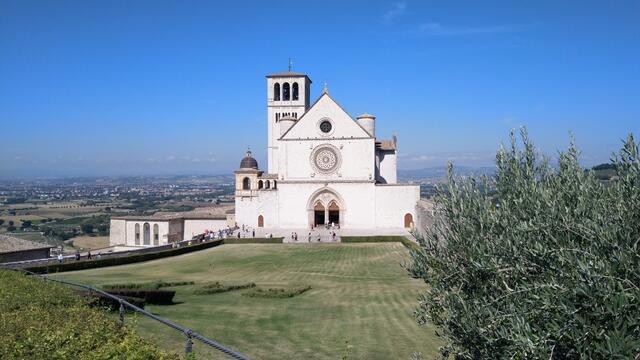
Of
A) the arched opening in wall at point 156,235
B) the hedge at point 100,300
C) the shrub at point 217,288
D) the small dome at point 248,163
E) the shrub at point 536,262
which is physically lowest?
the arched opening in wall at point 156,235

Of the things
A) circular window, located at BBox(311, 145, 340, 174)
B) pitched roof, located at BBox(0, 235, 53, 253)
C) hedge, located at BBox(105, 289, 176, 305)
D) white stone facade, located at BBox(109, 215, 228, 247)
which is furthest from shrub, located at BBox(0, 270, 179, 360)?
circular window, located at BBox(311, 145, 340, 174)

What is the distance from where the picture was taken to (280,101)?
62375mm

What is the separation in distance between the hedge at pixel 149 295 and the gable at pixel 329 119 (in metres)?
37.5

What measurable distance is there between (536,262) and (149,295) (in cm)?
1199

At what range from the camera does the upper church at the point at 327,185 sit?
54.0 metres

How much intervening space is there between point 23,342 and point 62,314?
7.38 ft

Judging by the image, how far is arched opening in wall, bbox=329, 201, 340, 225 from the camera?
55.0 meters

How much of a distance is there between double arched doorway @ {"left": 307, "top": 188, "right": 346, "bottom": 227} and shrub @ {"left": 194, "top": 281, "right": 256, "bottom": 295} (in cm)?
3135

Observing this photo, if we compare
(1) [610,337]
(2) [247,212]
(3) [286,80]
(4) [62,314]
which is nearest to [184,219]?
(2) [247,212]

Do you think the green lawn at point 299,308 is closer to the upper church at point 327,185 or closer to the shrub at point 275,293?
the shrub at point 275,293

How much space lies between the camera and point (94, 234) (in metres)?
108

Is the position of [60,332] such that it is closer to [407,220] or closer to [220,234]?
[220,234]

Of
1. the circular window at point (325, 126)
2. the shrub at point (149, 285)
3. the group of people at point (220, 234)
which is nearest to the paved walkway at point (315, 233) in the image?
the group of people at point (220, 234)

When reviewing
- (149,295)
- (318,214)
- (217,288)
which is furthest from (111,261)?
(318,214)
